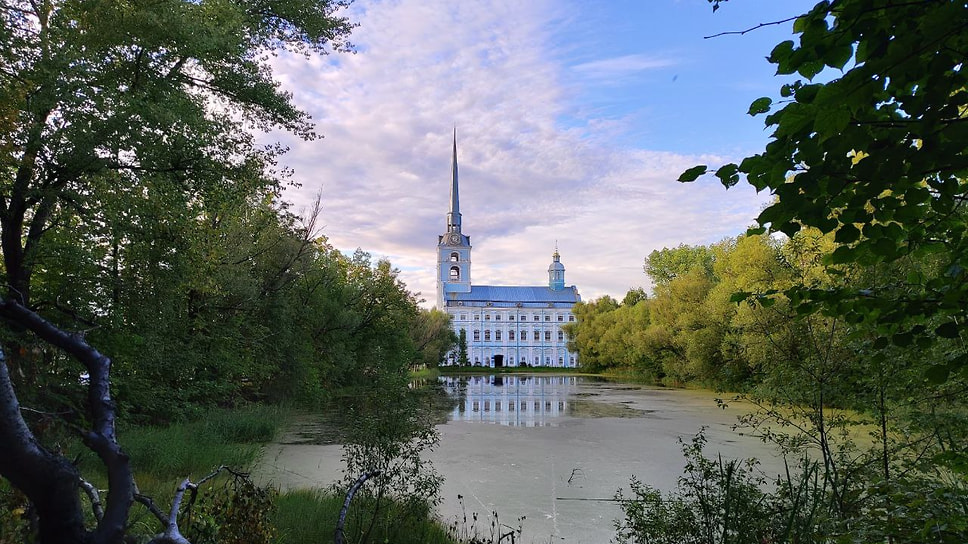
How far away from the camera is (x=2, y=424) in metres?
1.23

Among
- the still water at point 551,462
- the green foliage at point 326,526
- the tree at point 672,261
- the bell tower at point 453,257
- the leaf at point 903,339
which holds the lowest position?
the still water at point 551,462

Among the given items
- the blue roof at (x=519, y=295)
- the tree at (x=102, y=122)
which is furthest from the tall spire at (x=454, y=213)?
the tree at (x=102, y=122)

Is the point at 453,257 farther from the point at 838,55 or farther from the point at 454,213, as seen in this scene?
the point at 838,55

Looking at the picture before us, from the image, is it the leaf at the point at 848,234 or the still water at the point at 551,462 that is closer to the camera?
the leaf at the point at 848,234

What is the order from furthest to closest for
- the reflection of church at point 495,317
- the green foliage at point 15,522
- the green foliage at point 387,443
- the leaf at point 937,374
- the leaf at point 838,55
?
the reflection of church at point 495,317, the green foliage at point 387,443, the green foliage at point 15,522, the leaf at point 937,374, the leaf at point 838,55

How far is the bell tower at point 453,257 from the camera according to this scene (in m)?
73.4

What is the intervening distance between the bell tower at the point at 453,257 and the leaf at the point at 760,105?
71.8 m

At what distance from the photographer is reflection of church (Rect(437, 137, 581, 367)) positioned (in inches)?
2881

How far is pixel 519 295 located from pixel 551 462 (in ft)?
222

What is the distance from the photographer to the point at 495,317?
74.3 metres

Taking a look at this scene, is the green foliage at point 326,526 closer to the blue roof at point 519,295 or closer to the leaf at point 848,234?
the leaf at point 848,234

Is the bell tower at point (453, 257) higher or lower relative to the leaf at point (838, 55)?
higher

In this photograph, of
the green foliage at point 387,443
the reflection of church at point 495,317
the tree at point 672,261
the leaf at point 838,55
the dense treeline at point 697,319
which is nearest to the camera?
the leaf at point 838,55

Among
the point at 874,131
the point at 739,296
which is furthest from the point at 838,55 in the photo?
the point at 739,296
